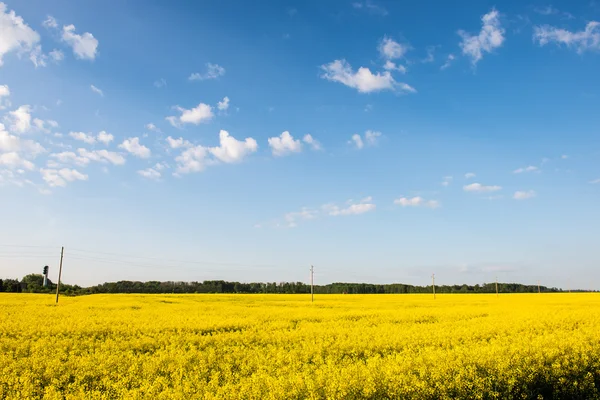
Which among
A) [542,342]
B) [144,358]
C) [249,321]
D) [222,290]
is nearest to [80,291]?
[222,290]

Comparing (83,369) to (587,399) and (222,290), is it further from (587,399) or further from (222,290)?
(222,290)

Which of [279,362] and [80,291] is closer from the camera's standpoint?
[279,362]

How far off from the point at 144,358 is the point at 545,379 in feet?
38.8

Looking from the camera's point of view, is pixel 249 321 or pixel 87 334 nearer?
pixel 87 334

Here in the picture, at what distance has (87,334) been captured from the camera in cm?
1909

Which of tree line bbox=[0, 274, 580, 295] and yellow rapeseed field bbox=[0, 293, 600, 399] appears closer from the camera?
yellow rapeseed field bbox=[0, 293, 600, 399]

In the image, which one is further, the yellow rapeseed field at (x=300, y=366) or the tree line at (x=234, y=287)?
→ the tree line at (x=234, y=287)

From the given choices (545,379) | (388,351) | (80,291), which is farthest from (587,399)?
(80,291)

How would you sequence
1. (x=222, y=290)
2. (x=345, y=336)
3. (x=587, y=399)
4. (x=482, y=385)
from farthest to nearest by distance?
(x=222, y=290) < (x=345, y=336) < (x=587, y=399) < (x=482, y=385)

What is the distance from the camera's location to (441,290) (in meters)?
139

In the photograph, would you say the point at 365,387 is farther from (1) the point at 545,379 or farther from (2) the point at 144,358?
(2) the point at 144,358

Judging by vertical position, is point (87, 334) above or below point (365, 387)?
below

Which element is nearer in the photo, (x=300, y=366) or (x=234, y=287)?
(x=300, y=366)

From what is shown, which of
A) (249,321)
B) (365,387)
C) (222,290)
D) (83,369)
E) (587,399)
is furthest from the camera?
(222,290)
